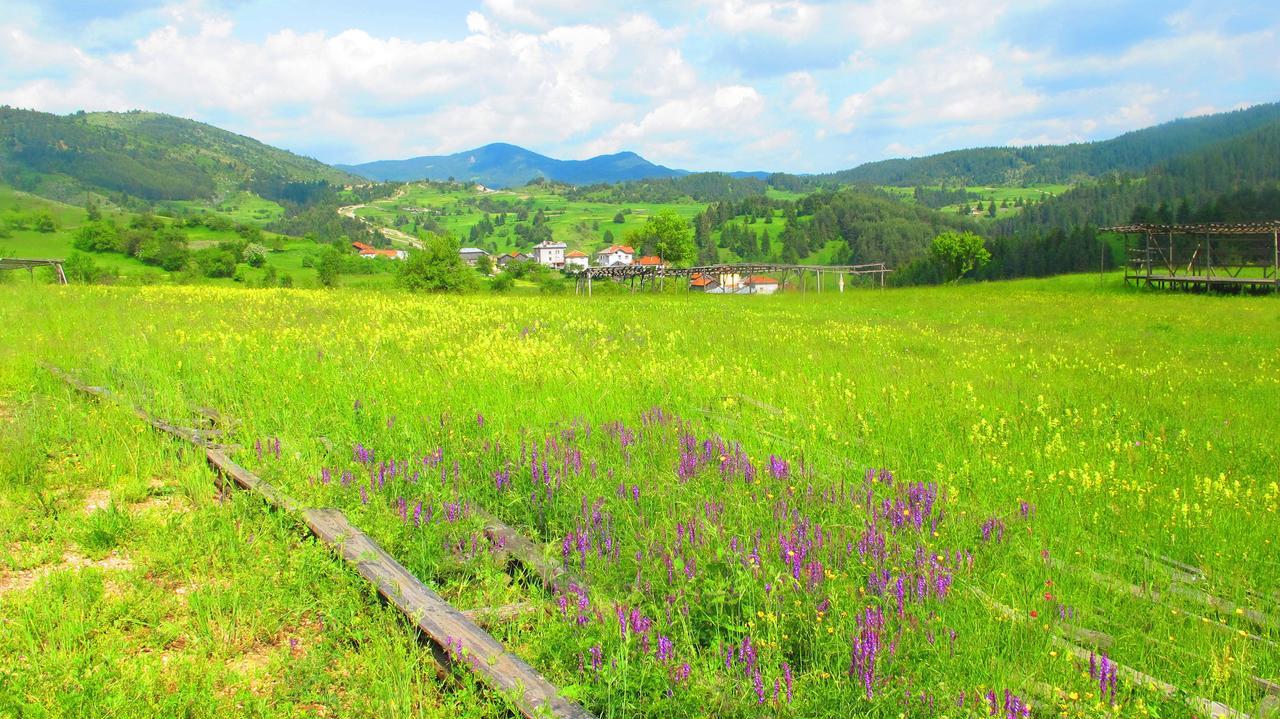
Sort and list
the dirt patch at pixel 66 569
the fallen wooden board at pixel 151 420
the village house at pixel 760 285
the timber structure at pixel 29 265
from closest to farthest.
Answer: the dirt patch at pixel 66 569, the fallen wooden board at pixel 151 420, the timber structure at pixel 29 265, the village house at pixel 760 285

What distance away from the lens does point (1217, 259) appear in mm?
44875

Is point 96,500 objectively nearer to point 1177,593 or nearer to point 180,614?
point 180,614

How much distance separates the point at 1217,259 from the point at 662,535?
2156 inches

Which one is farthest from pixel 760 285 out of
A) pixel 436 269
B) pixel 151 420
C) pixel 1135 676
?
pixel 1135 676

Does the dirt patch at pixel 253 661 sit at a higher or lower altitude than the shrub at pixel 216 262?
lower

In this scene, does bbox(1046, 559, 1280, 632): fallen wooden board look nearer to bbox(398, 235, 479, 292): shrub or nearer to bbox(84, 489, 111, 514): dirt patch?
bbox(84, 489, 111, 514): dirt patch

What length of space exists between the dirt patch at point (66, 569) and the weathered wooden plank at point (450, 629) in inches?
45.3

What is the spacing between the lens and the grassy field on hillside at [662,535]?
10.7ft

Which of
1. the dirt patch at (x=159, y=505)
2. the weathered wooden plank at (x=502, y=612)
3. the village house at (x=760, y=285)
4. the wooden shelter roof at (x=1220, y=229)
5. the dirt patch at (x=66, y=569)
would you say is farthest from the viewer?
the village house at (x=760, y=285)

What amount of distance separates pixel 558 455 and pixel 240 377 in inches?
221

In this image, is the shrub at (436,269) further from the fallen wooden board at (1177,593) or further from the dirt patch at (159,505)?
the fallen wooden board at (1177,593)

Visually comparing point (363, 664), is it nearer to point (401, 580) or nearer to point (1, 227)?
point (401, 580)

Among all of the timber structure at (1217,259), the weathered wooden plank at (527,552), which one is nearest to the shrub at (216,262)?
the timber structure at (1217,259)

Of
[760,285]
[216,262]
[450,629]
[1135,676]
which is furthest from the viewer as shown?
[760,285]
